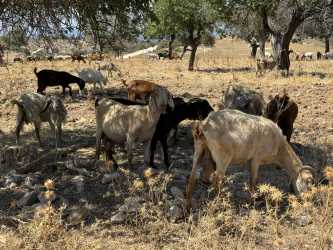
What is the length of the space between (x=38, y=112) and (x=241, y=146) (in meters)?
5.04

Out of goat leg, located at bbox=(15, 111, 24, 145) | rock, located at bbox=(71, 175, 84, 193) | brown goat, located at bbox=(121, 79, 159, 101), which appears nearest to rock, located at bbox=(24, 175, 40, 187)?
rock, located at bbox=(71, 175, 84, 193)

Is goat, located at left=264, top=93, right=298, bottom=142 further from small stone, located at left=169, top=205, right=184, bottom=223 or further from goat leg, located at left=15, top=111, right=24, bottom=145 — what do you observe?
goat leg, located at left=15, top=111, right=24, bottom=145

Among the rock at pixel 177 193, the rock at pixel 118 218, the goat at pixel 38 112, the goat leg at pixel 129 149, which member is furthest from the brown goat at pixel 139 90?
the rock at pixel 118 218

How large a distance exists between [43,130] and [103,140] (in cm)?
262

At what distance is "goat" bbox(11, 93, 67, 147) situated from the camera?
10.5m

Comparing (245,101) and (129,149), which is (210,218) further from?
(245,101)

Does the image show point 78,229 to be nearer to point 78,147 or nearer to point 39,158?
point 39,158

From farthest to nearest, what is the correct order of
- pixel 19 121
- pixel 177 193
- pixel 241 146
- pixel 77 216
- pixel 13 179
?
pixel 19 121 < pixel 13 179 < pixel 177 193 < pixel 241 146 < pixel 77 216

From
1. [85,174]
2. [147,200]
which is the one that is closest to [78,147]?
[85,174]

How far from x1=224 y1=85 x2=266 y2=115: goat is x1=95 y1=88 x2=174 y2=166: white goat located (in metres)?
3.20

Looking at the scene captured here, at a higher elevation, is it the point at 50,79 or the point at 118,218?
the point at 50,79

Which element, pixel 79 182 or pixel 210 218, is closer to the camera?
pixel 210 218

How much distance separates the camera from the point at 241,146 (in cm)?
711

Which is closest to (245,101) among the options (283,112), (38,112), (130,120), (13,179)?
(283,112)
